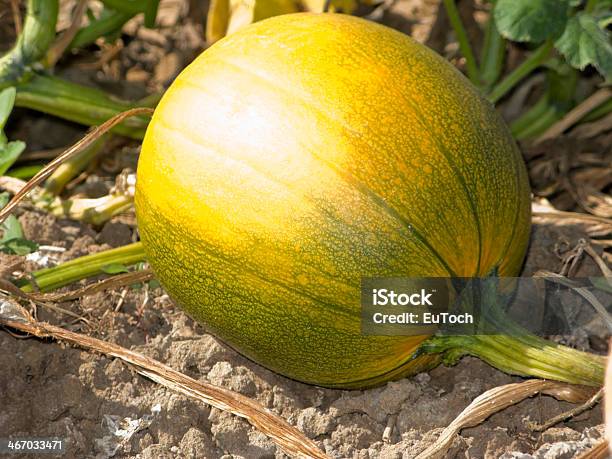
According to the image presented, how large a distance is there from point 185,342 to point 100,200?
0.65m

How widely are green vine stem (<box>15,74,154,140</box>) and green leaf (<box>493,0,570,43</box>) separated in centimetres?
118

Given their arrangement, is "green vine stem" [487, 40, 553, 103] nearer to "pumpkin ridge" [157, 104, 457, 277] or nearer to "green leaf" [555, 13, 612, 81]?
"green leaf" [555, 13, 612, 81]

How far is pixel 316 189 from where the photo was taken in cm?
178

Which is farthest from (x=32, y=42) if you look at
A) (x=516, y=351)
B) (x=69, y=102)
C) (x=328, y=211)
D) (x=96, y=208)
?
(x=516, y=351)

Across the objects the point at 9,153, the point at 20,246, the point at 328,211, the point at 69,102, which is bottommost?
the point at 20,246

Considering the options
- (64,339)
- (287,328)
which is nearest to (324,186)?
(287,328)

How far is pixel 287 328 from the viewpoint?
6.11 ft

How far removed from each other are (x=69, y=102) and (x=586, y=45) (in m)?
1.56

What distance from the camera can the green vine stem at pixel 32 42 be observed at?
8.84 feet

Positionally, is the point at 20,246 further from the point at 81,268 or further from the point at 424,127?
the point at 424,127

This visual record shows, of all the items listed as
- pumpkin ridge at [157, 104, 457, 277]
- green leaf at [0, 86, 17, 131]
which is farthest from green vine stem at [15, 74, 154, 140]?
pumpkin ridge at [157, 104, 457, 277]

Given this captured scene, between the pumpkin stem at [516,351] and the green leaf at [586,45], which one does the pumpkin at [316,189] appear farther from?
the green leaf at [586,45]

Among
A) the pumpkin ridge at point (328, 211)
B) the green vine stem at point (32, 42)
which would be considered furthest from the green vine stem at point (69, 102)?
the pumpkin ridge at point (328, 211)

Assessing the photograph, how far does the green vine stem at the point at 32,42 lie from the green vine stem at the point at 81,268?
67 cm
